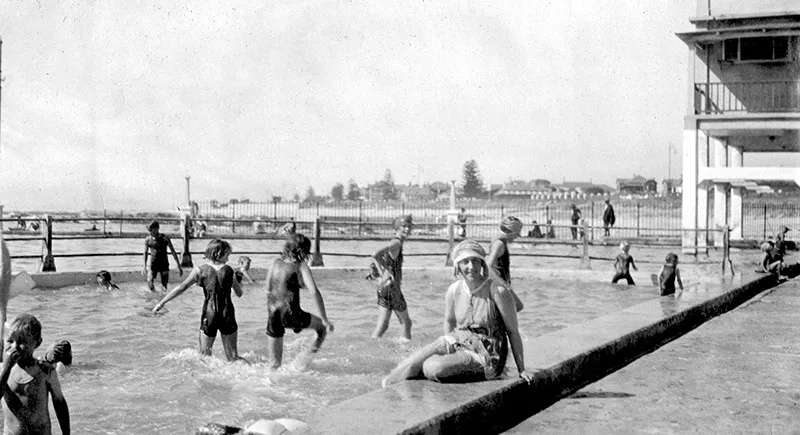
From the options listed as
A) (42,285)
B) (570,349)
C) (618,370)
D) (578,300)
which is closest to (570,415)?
(570,349)

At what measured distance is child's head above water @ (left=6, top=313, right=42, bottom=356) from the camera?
4707 millimetres

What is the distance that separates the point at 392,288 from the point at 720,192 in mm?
24900

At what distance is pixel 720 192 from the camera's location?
32.2m

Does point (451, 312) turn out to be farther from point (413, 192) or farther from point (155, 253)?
point (413, 192)

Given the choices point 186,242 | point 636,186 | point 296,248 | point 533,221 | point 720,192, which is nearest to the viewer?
point 296,248

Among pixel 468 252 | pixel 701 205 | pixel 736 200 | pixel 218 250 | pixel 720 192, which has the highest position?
→ pixel 720 192

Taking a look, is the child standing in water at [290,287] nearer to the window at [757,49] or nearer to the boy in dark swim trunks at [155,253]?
the boy in dark swim trunks at [155,253]

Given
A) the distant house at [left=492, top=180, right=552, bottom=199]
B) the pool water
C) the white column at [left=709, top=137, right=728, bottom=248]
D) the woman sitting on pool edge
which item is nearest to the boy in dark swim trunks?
the pool water

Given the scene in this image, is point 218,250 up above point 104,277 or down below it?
above

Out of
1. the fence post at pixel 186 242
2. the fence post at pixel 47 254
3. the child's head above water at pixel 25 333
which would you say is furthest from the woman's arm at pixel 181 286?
the fence post at pixel 186 242

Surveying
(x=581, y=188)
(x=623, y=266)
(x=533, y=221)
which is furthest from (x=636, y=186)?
(x=623, y=266)

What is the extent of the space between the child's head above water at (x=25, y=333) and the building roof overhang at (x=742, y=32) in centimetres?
2603

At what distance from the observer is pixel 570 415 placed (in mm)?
5859

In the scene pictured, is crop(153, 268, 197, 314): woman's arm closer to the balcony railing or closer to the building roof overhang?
the balcony railing
